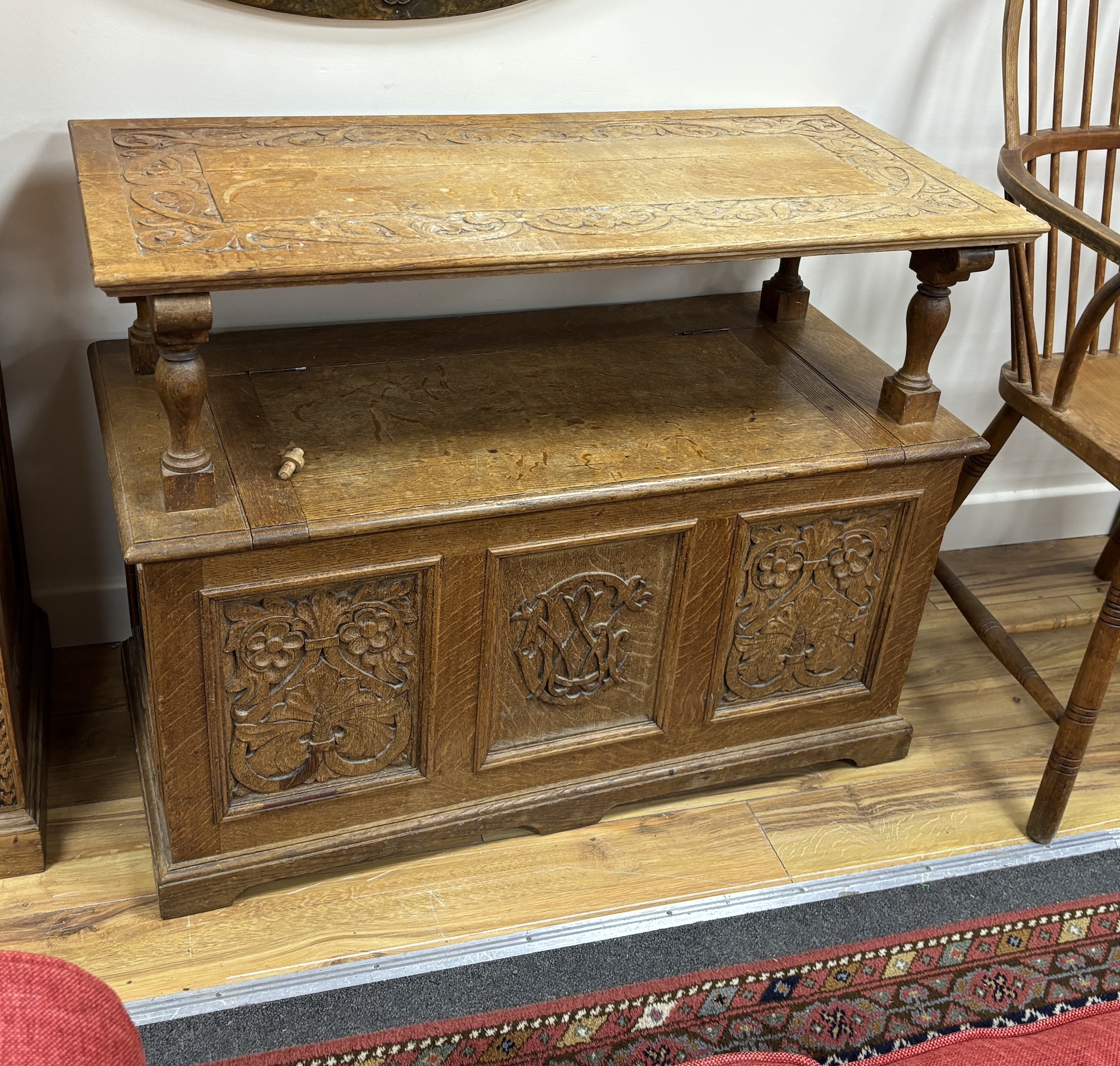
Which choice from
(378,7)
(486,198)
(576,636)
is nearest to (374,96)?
(378,7)

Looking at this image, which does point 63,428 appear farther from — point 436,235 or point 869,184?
point 869,184

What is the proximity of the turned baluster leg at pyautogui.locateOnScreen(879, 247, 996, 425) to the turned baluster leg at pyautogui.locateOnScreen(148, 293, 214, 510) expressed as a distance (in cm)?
102

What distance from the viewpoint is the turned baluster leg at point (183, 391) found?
1.42 m

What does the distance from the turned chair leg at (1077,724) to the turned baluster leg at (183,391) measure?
4.44 ft

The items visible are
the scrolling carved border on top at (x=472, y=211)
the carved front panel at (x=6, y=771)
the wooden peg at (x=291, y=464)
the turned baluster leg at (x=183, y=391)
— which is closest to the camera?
the turned baluster leg at (x=183, y=391)

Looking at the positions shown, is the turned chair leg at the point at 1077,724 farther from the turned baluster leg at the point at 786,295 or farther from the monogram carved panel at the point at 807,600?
the turned baluster leg at the point at 786,295

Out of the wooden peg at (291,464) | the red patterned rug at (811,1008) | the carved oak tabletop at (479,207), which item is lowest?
the red patterned rug at (811,1008)

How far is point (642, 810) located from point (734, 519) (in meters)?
0.57

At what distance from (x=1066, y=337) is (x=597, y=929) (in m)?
1.27

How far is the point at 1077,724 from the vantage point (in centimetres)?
201

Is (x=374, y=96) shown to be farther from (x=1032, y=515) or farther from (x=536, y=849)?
(x=1032, y=515)

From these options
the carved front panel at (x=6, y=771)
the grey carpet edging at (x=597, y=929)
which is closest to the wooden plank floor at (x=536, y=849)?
the grey carpet edging at (x=597, y=929)

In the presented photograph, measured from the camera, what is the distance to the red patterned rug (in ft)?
5.51

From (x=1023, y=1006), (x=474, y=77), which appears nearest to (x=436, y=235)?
(x=474, y=77)
